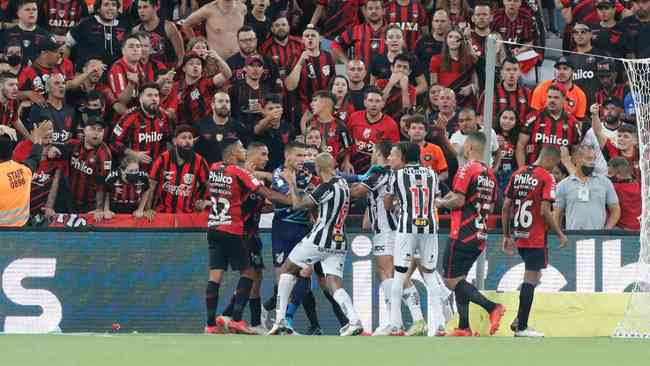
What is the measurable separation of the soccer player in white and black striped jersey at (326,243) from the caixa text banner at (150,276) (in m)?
1.65

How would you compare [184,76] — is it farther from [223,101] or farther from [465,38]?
[465,38]

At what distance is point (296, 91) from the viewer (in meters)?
16.8

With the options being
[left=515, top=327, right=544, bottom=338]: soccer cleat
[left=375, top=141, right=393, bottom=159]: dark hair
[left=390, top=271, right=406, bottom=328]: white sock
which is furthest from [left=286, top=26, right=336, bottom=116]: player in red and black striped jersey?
[left=515, top=327, right=544, bottom=338]: soccer cleat

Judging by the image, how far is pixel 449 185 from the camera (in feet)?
50.7

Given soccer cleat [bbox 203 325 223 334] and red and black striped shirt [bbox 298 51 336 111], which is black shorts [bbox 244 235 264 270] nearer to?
soccer cleat [bbox 203 325 223 334]

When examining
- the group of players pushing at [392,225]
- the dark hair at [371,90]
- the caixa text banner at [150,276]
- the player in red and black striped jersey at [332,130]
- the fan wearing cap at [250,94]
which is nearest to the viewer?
the group of players pushing at [392,225]

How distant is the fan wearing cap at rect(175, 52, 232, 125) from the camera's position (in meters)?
16.3

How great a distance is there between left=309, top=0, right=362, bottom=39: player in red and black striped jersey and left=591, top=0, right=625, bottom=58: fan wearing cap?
3078mm

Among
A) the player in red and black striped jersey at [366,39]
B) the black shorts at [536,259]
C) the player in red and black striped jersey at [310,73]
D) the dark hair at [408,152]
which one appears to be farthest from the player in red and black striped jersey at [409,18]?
the black shorts at [536,259]

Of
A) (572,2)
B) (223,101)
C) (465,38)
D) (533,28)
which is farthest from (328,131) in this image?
(572,2)

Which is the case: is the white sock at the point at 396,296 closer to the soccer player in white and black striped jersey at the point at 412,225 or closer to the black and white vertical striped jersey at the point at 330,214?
the soccer player in white and black striped jersey at the point at 412,225

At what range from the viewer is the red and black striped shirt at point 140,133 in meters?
15.5

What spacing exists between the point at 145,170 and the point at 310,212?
2401 mm

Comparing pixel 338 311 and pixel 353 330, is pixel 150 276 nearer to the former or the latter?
pixel 338 311
